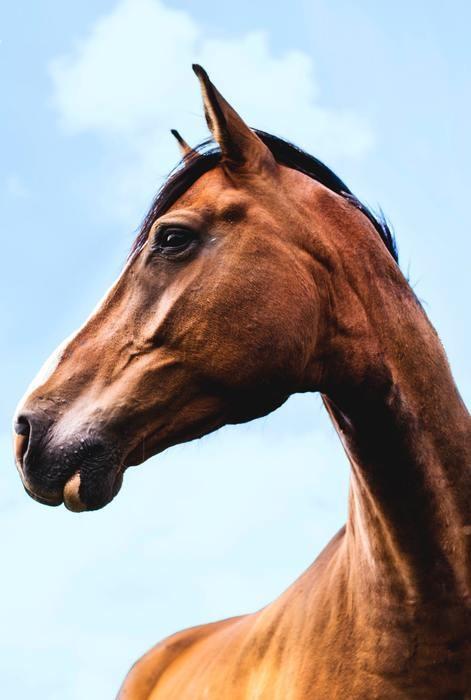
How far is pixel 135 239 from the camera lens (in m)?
3.96

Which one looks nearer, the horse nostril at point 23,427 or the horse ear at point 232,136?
the horse nostril at point 23,427

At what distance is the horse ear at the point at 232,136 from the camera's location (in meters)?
3.80

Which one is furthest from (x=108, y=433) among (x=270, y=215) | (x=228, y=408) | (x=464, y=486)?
(x=464, y=486)

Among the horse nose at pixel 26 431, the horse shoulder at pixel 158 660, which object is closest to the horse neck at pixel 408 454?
the horse nose at pixel 26 431

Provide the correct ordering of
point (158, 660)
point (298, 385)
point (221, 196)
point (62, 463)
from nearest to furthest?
point (62, 463), point (298, 385), point (221, 196), point (158, 660)

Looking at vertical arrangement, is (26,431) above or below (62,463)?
above

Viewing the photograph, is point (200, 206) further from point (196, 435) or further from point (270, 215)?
point (196, 435)

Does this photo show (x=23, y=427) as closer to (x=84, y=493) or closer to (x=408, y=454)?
(x=84, y=493)

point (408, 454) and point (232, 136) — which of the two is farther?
point (232, 136)

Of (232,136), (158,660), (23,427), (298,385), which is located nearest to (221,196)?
(232,136)

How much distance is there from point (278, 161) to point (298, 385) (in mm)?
1052

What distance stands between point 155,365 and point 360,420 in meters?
0.80

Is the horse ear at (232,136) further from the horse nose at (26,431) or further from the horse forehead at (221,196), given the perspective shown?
the horse nose at (26,431)

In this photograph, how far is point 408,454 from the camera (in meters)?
3.77
